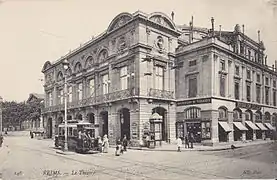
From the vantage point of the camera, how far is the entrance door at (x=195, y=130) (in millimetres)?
3226

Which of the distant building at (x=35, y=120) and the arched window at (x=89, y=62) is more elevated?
the arched window at (x=89, y=62)

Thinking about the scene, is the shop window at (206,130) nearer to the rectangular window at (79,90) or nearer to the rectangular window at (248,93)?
the rectangular window at (248,93)

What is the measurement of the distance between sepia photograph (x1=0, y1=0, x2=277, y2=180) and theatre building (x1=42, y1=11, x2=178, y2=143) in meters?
0.01

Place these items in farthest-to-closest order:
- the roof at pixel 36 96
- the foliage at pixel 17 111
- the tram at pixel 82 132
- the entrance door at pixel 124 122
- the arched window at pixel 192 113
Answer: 1. the entrance door at pixel 124 122
2. the tram at pixel 82 132
3. the arched window at pixel 192 113
4. the roof at pixel 36 96
5. the foliage at pixel 17 111

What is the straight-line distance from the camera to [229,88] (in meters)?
3.01

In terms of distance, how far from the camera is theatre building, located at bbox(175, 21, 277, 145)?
9.86ft

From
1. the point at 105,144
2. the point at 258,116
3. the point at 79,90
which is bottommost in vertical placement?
the point at 105,144

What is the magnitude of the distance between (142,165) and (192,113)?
777 mm

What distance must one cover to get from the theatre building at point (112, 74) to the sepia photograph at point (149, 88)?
0.01 metres

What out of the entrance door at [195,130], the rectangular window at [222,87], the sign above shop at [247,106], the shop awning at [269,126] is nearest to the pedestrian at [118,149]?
the entrance door at [195,130]

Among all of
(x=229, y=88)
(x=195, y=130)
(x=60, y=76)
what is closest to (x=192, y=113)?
(x=195, y=130)

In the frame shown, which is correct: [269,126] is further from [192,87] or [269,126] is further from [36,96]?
[36,96]

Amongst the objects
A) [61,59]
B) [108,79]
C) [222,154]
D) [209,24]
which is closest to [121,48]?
[108,79]

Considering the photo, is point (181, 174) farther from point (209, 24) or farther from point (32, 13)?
point (32, 13)
